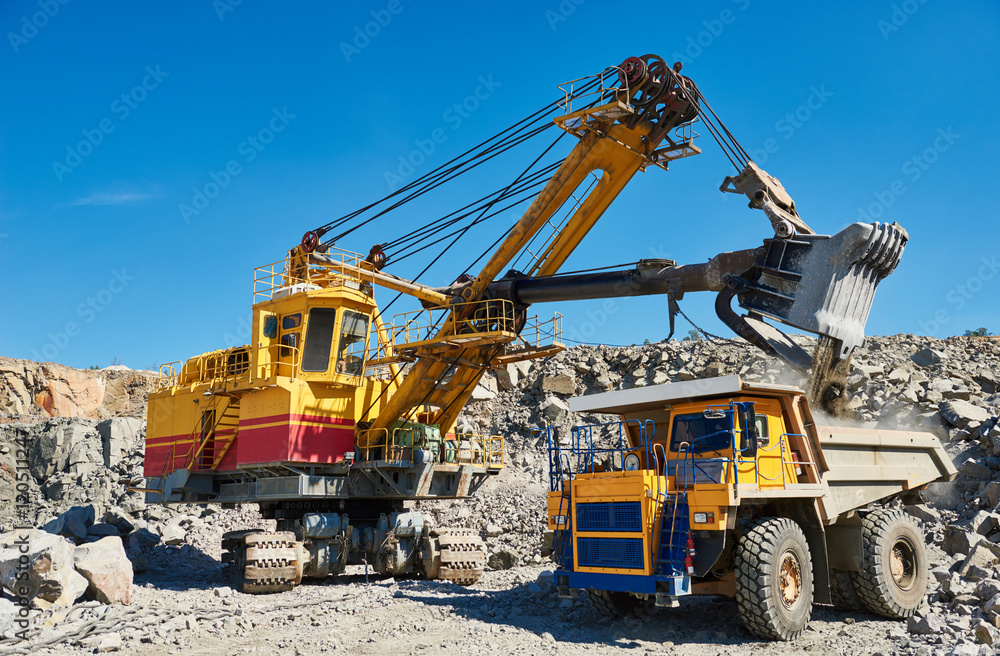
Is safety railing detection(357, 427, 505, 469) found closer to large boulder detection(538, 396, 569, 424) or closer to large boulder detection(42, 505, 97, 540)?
large boulder detection(42, 505, 97, 540)

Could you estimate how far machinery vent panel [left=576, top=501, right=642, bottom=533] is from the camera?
863cm

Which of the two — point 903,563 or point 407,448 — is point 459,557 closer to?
point 407,448

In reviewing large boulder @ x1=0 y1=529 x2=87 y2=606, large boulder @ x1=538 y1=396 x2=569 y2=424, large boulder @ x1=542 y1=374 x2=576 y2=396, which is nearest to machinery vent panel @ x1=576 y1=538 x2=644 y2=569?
large boulder @ x1=0 y1=529 x2=87 y2=606

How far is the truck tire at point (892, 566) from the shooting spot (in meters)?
9.43

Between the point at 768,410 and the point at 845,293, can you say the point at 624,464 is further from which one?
the point at 845,293

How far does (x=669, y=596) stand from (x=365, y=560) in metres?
8.30

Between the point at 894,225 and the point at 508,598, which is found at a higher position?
the point at 894,225

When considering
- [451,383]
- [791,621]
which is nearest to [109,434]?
[451,383]

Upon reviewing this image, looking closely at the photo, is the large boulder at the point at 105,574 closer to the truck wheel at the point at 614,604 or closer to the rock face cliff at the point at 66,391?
the truck wheel at the point at 614,604

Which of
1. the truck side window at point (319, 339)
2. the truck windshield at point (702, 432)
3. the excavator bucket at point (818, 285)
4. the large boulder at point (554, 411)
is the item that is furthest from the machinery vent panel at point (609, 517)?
the large boulder at point (554, 411)

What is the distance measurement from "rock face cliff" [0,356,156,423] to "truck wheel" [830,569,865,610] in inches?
1260

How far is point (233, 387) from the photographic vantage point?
14.6m

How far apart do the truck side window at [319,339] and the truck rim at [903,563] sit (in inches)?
380

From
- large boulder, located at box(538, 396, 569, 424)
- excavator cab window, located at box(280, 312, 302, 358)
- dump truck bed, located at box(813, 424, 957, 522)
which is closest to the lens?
dump truck bed, located at box(813, 424, 957, 522)
